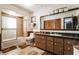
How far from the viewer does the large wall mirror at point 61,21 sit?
1.38m

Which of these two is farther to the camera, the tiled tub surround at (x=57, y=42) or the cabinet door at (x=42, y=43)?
the cabinet door at (x=42, y=43)

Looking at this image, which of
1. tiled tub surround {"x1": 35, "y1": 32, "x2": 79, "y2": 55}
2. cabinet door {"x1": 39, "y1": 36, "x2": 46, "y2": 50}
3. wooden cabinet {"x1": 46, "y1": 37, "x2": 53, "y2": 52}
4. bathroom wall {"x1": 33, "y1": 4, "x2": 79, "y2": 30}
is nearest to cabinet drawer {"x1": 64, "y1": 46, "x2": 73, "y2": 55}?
tiled tub surround {"x1": 35, "y1": 32, "x2": 79, "y2": 55}

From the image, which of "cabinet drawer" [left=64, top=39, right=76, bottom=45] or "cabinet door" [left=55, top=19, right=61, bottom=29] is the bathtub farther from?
"cabinet drawer" [left=64, top=39, right=76, bottom=45]

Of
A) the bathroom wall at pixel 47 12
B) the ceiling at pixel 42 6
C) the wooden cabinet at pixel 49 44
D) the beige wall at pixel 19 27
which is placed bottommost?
the wooden cabinet at pixel 49 44

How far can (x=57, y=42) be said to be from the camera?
4.93 feet

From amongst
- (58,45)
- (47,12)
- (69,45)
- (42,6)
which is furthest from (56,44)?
(42,6)

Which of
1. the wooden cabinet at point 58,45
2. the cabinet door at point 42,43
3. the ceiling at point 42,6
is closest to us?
the ceiling at point 42,6

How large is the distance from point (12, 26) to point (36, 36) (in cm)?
46

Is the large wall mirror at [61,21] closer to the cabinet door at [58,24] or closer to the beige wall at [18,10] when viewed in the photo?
the cabinet door at [58,24]

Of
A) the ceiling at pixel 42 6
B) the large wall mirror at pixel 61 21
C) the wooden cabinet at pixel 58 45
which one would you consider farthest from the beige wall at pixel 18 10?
the wooden cabinet at pixel 58 45

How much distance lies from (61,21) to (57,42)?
0.37m

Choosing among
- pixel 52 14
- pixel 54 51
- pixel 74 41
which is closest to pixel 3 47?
pixel 54 51

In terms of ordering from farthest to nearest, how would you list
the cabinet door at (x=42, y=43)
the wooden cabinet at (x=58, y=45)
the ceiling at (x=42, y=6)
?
the cabinet door at (x=42, y=43), the wooden cabinet at (x=58, y=45), the ceiling at (x=42, y=6)

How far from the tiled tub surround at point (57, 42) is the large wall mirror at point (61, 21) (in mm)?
112
